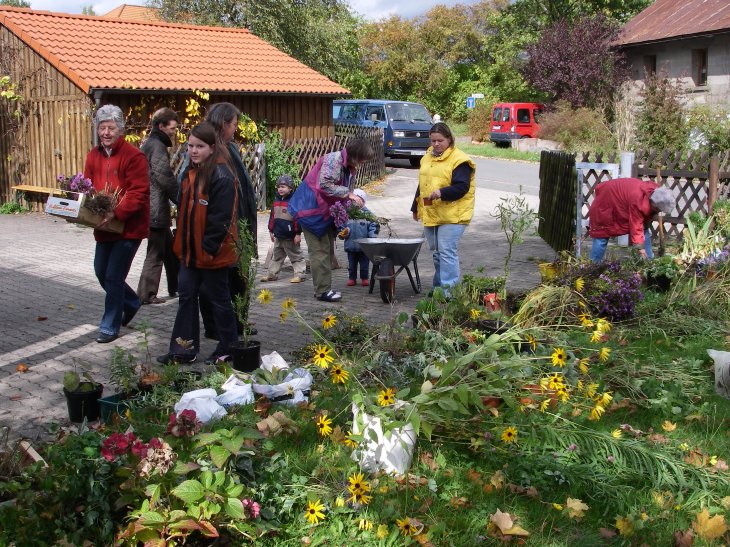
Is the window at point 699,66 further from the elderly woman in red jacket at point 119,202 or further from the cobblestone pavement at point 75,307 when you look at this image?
the elderly woman in red jacket at point 119,202

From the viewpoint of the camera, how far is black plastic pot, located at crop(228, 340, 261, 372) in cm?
560

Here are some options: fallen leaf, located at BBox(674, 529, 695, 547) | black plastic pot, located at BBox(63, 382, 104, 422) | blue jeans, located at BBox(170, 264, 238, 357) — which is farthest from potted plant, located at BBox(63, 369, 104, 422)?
fallen leaf, located at BBox(674, 529, 695, 547)

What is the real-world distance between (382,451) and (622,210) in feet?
17.8

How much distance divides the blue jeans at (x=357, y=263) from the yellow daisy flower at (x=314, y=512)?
5899 mm

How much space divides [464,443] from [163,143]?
15.6 ft

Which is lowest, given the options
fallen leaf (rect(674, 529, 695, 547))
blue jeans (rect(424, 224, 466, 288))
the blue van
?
fallen leaf (rect(674, 529, 695, 547))

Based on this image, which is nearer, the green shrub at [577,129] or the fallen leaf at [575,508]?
the fallen leaf at [575,508]

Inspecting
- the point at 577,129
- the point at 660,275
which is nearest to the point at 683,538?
the point at 660,275

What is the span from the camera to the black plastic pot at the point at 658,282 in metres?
8.02

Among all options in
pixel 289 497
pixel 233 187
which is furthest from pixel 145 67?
pixel 289 497

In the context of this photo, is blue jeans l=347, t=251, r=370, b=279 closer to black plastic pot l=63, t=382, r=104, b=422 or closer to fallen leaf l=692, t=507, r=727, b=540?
black plastic pot l=63, t=382, r=104, b=422

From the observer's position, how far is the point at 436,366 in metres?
4.48

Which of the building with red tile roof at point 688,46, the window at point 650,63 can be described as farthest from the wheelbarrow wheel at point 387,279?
the window at point 650,63

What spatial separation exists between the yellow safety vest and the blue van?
18.5m
